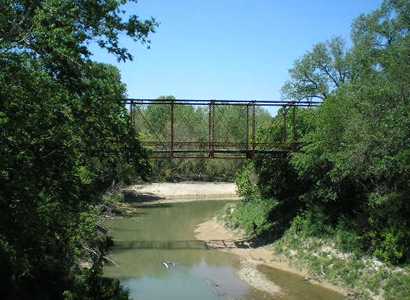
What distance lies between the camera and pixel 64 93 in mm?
12484

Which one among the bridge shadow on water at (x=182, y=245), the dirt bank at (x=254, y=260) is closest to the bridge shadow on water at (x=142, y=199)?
the dirt bank at (x=254, y=260)

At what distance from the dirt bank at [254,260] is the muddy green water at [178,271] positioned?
49cm

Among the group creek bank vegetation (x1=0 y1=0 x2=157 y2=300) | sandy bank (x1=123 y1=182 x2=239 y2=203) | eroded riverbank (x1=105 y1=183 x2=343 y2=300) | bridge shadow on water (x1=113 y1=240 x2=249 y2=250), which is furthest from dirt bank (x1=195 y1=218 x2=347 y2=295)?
sandy bank (x1=123 y1=182 x2=239 y2=203)

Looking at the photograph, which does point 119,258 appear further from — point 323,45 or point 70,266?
point 323,45

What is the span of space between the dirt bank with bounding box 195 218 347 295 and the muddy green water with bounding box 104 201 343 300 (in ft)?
1.61

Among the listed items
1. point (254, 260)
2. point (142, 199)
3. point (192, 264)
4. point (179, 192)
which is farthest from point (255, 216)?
point (179, 192)

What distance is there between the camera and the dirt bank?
90.8 ft

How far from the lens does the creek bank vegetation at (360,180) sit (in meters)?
24.5

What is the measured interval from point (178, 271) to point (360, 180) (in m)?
11.5

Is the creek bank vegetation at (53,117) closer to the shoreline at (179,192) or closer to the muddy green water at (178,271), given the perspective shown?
the muddy green water at (178,271)

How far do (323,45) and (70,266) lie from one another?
33232mm

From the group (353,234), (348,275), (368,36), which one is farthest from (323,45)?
(348,275)

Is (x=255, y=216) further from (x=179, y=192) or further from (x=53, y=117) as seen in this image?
(x=179, y=192)

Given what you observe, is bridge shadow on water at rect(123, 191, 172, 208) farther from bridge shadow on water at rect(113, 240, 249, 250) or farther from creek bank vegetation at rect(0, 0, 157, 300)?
creek bank vegetation at rect(0, 0, 157, 300)
